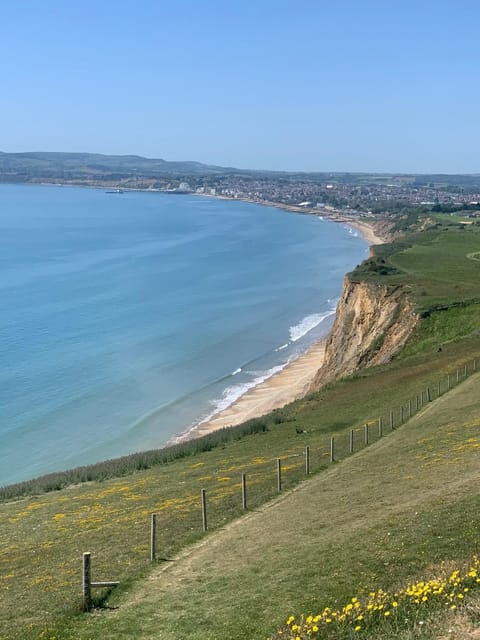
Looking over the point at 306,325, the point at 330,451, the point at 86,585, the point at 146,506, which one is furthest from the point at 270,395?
the point at 86,585

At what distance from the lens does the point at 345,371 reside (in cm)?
5784

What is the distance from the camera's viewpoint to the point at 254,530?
712 inches

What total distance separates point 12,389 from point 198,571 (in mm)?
52458

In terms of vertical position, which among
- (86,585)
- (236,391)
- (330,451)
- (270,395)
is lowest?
(236,391)

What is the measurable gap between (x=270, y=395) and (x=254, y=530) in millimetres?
44528

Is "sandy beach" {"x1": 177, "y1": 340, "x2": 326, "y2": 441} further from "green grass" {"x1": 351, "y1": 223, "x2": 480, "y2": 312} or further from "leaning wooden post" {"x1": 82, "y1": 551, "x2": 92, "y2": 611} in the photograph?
"leaning wooden post" {"x1": 82, "y1": 551, "x2": 92, "y2": 611}

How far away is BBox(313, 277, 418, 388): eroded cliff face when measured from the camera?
57.2m

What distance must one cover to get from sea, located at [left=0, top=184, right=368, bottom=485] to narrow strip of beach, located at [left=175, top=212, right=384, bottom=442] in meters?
1.42

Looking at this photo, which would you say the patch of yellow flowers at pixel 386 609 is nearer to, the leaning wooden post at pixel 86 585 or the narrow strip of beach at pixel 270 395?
the leaning wooden post at pixel 86 585

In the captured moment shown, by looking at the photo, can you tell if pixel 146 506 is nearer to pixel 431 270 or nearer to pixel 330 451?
pixel 330 451

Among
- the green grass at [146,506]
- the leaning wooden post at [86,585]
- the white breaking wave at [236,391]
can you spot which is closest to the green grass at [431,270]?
the white breaking wave at [236,391]

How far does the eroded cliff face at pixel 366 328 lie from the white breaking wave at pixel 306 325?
16.1 metres

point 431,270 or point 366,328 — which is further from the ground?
point 431,270

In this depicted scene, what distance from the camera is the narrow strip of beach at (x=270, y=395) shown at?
55.1 meters
